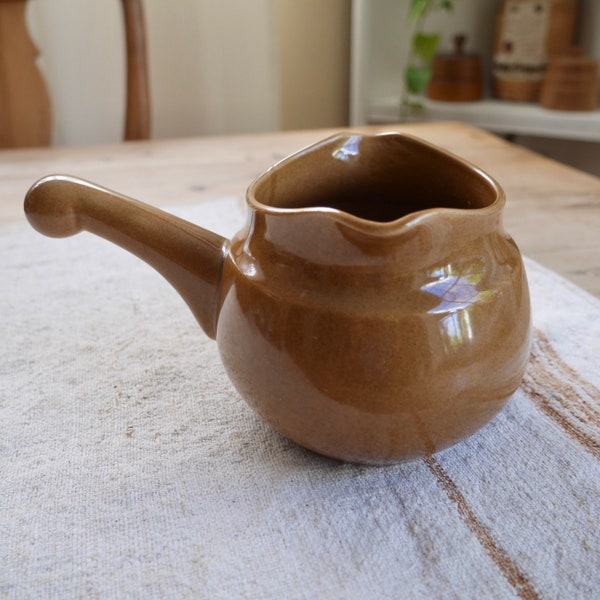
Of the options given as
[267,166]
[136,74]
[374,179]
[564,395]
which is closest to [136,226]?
→ [374,179]

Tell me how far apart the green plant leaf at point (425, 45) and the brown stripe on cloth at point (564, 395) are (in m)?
1.22

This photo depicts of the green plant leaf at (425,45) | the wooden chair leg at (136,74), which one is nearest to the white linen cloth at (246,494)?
→ the wooden chair leg at (136,74)

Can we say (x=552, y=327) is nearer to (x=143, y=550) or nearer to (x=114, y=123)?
(x=143, y=550)

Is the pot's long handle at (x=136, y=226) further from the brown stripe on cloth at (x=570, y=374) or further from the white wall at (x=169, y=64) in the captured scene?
the white wall at (x=169, y=64)

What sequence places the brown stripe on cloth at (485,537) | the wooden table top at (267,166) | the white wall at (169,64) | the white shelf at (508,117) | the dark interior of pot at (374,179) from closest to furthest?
1. the brown stripe on cloth at (485,537)
2. the dark interior of pot at (374,179)
3. the wooden table top at (267,166)
4. the white shelf at (508,117)
5. the white wall at (169,64)

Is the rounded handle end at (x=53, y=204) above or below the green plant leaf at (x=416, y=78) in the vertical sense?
above

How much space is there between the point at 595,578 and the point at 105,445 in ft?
0.87

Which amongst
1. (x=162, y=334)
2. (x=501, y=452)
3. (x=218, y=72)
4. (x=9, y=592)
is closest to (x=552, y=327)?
(x=501, y=452)

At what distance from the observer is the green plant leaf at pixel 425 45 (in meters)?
1.55

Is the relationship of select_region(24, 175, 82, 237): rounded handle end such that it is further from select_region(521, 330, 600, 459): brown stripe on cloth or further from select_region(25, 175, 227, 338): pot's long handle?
select_region(521, 330, 600, 459): brown stripe on cloth

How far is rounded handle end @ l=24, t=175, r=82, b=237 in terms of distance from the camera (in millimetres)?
386

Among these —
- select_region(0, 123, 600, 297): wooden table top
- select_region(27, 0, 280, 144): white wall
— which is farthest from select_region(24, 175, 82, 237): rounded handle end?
select_region(27, 0, 280, 144): white wall

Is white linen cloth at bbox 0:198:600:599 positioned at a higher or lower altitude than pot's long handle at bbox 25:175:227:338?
lower

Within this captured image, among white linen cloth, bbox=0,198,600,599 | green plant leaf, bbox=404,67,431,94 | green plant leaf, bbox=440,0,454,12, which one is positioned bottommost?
white linen cloth, bbox=0,198,600,599
